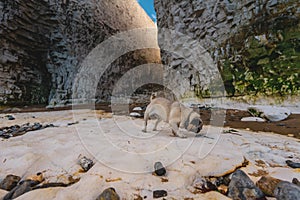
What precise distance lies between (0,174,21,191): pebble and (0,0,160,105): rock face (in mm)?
12811

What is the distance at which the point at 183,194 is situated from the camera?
50.6 inches

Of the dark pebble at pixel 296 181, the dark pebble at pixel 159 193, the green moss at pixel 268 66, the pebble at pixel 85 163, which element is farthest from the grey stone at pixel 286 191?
the green moss at pixel 268 66

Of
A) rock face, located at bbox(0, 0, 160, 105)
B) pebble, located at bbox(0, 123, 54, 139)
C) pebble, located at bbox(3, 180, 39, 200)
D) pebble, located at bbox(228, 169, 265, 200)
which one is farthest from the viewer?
rock face, located at bbox(0, 0, 160, 105)

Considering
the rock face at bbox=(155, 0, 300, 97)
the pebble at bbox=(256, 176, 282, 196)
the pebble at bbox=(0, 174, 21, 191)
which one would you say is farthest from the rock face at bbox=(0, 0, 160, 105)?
the pebble at bbox=(256, 176, 282, 196)

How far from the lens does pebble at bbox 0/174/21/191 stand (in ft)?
4.83

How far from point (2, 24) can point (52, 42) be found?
3601 mm

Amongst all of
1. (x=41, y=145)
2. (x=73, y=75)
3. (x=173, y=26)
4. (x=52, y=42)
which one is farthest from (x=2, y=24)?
(x=41, y=145)

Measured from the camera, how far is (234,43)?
8.33 m

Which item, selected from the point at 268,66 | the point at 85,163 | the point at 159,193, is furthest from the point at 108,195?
the point at 268,66

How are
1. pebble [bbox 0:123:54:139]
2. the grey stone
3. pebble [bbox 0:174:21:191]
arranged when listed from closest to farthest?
the grey stone < pebble [bbox 0:174:21:191] < pebble [bbox 0:123:54:139]

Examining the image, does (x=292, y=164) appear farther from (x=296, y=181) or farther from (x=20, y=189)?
(x=20, y=189)

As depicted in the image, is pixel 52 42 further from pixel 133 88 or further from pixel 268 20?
pixel 268 20

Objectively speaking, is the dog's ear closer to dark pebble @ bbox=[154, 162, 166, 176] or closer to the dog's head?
the dog's head

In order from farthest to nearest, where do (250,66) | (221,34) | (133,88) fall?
(133,88) → (221,34) → (250,66)
